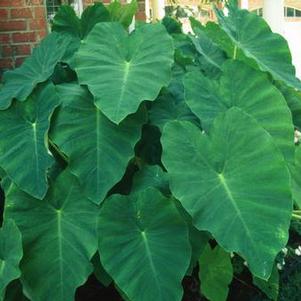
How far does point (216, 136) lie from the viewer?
1.90 meters

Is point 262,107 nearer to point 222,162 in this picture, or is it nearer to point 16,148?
point 222,162

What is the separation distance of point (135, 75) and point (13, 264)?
0.72 meters

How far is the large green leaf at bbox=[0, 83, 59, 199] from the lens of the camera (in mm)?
2039

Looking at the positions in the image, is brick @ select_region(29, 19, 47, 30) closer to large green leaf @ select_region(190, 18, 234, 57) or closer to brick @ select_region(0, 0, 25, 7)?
brick @ select_region(0, 0, 25, 7)

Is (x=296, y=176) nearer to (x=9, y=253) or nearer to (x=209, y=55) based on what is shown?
(x=209, y=55)

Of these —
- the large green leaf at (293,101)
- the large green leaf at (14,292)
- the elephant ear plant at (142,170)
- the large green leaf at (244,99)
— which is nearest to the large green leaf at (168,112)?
the elephant ear plant at (142,170)

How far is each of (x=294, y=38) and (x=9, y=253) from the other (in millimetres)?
10865

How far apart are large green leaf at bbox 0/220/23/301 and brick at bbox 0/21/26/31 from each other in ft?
6.26

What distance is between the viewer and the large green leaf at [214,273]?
213 centimetres

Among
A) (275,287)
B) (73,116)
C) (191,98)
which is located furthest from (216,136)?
(275,287)

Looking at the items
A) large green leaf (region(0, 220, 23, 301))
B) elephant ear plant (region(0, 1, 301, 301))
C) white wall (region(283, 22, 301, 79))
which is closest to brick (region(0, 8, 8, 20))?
elephant ear plant (region(0, 1, 301, 301))

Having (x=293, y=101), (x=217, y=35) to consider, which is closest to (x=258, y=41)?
(x=217, y=35)

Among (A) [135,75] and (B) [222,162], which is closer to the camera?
(B) [222,162]

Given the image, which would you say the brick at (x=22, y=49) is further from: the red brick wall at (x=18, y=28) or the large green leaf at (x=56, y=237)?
the large green leaf at (x=56, y=237)
